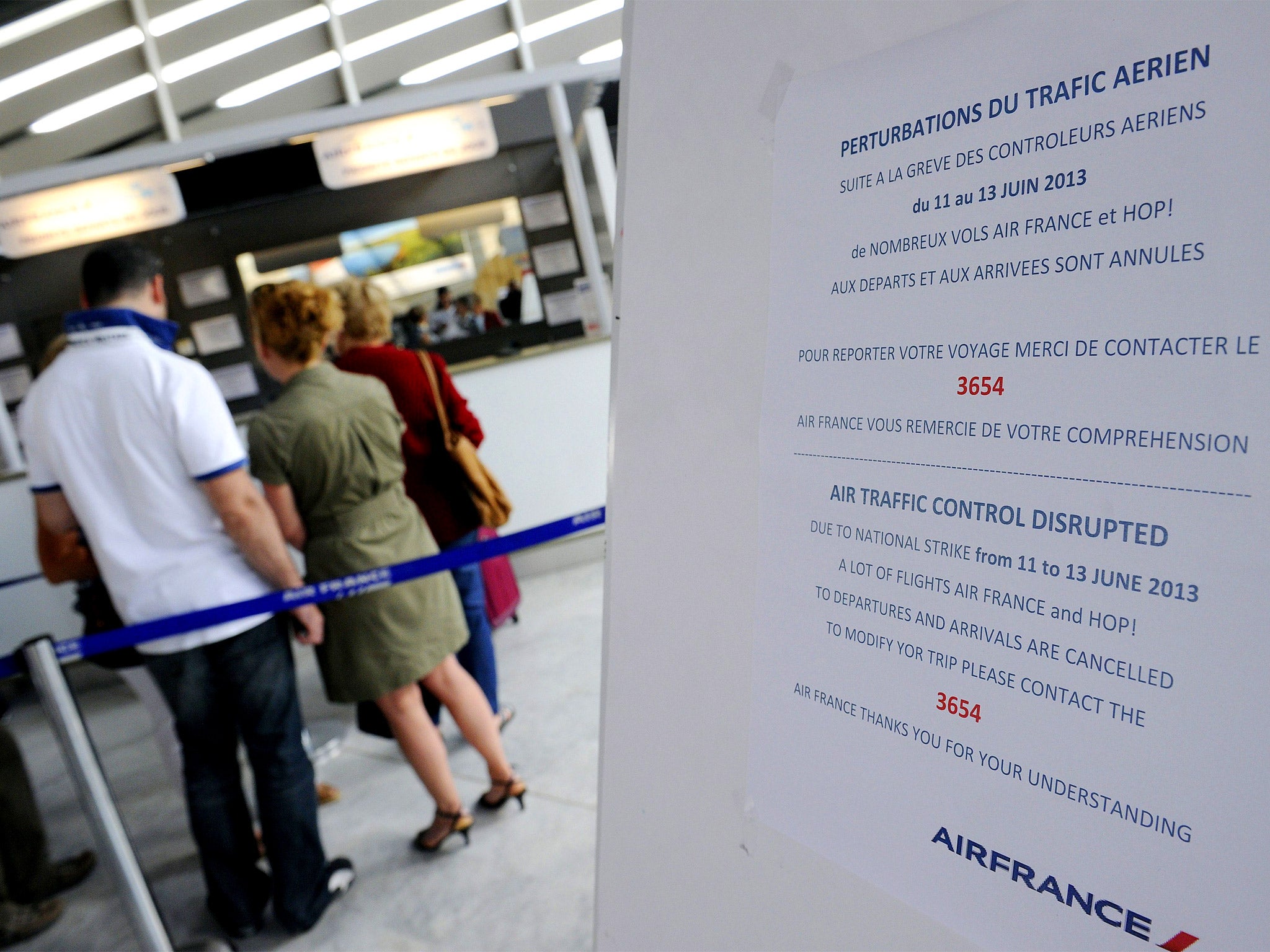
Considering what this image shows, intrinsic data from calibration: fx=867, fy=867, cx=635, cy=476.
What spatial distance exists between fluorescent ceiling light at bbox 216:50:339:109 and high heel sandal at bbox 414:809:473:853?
273 inches

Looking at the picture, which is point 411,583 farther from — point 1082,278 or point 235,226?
point 235,226

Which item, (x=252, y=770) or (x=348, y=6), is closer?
(x=252, y=770)

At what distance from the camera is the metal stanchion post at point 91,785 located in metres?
1.87

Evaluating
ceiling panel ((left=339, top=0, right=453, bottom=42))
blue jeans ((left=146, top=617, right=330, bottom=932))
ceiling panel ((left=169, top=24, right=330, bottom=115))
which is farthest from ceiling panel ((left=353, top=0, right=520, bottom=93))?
blue jeans ((left=146, top=617, right=330, bottom=932))

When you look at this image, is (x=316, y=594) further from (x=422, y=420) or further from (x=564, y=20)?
(x=564, y=20)

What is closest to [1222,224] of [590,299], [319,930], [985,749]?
[985,749]

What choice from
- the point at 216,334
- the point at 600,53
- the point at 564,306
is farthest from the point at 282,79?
the point at 564,306

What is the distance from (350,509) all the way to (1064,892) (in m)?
2.12

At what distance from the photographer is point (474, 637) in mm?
2896

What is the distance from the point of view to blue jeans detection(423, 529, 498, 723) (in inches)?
113

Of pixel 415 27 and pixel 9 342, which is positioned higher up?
pixel 415 27

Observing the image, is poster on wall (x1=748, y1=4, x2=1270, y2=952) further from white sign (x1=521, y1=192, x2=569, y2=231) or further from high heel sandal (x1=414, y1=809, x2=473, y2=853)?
white sign (x1=521, y1=192, x2=569, y2=231)

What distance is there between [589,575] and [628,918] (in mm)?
4103

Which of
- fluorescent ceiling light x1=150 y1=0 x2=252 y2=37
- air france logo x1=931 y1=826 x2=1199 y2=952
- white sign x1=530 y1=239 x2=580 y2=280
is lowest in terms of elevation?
air france logo x1=931 y1=826 x2=1199 y2=952
